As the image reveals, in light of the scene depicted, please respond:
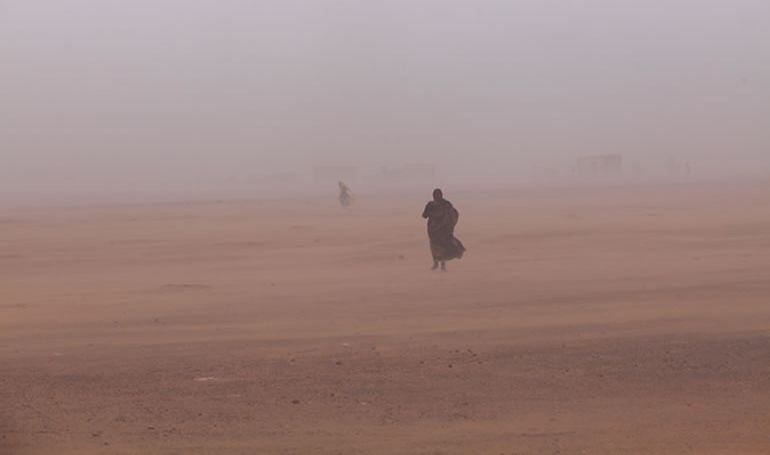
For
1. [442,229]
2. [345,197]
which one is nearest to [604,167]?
[345,197]

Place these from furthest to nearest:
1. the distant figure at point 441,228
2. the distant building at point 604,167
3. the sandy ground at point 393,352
→ 1. the distant building at point 604,167
2. the distant figure at point 441,228
3. the sandy ground at point 393,352

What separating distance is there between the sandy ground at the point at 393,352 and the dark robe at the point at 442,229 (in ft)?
1.32

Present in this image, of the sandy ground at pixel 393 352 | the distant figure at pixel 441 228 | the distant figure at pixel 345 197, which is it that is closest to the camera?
the sandy ground at pixel 393 352

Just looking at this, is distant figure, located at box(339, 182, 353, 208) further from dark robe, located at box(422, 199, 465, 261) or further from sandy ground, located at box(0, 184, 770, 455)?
dark robe, located at box(422, 199, 465, 261)

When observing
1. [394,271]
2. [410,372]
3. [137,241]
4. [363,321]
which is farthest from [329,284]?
[137,241]

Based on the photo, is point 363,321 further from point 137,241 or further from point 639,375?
point 137,241

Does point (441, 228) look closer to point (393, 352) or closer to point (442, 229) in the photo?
point (442, 229)

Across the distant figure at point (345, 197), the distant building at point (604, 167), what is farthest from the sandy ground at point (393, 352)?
the distant building at point (604, 167)

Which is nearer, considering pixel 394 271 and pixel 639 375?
pixel 639 375

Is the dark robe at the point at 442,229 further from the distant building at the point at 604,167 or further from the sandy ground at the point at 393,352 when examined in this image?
the distant building at the point at 604,167

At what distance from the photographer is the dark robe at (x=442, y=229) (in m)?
22.0

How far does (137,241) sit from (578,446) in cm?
2571

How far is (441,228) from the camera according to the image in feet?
72.5

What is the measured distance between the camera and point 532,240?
29.5 m
